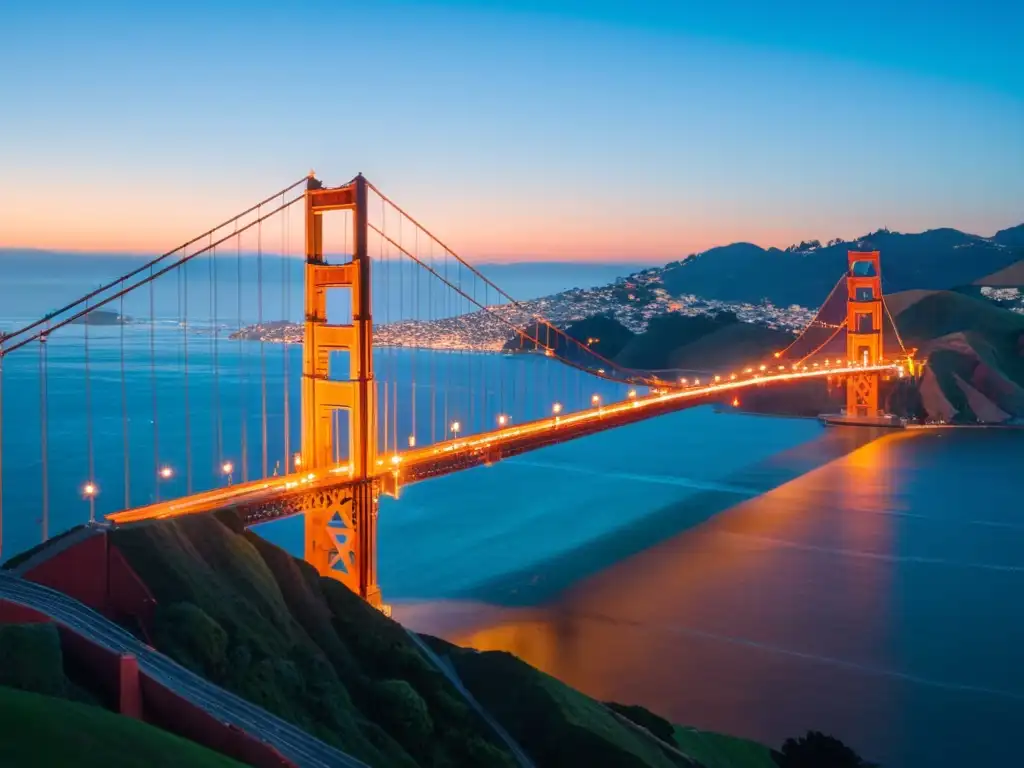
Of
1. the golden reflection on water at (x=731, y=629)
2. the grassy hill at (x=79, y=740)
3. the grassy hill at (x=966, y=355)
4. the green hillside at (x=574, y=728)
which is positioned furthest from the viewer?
the grassy hill at (x=966, y=355)

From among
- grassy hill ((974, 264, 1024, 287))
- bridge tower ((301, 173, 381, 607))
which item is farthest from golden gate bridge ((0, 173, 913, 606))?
grassy hill ((974, 264, 1024, 287))

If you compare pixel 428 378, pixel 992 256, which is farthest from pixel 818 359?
pixel 992 256

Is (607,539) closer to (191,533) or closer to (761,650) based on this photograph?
(761,650)

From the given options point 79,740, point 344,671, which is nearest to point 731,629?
point 344,671

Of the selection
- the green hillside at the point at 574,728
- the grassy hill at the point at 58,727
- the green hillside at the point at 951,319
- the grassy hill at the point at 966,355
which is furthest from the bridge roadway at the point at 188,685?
the green hillside at the point at 951,319

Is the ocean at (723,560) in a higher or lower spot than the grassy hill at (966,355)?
lower

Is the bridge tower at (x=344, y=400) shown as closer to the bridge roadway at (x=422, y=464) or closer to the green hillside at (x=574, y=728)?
the bridge roadway at (x=422, y=464)

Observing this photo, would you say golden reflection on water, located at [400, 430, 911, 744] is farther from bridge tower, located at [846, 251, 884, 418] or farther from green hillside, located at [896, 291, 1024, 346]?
green hillside, located at [896, 291, 1024, 346]
